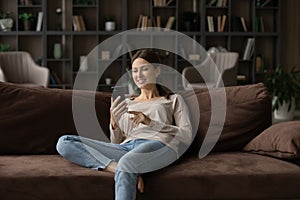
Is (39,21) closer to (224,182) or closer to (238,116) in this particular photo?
(238,116)

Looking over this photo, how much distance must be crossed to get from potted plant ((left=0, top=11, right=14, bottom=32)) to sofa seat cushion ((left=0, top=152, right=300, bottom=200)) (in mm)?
5722

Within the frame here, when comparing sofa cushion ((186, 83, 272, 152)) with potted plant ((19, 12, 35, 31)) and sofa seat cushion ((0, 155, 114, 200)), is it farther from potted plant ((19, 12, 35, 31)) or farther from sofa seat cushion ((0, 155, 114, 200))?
potted plant ((19, 12, 35, 31))

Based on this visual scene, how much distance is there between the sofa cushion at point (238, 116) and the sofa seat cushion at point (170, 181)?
337mm

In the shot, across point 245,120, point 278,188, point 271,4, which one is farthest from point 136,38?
point 278,188

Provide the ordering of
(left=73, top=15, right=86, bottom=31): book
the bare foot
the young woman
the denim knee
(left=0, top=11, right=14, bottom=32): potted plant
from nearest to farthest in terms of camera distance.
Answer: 1. the bare foot
2. the young woman
3. the denim knee
4. (left=0, top=11, right=14, bottom=32): potted plant
5. (left=73, top=15, right=86, bottom=31): book

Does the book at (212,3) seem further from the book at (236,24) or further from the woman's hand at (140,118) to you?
the woman's hand at (140,118)

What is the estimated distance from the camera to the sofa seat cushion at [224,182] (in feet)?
9.25

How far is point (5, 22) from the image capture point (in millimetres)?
8375

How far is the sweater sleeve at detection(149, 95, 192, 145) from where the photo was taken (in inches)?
122

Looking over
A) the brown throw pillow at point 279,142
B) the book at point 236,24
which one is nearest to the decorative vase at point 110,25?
the book at point 236,24

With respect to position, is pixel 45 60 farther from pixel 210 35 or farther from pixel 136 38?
pixel 210 35

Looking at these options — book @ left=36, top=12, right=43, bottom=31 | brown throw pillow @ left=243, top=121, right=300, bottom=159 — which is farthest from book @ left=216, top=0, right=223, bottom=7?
brown throw pillow @ left=243, top=121, right=300, bottom=159

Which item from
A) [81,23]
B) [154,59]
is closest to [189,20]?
[81,23]

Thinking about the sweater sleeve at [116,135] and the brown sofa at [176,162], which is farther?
the sweater sleeve at [116,135]
